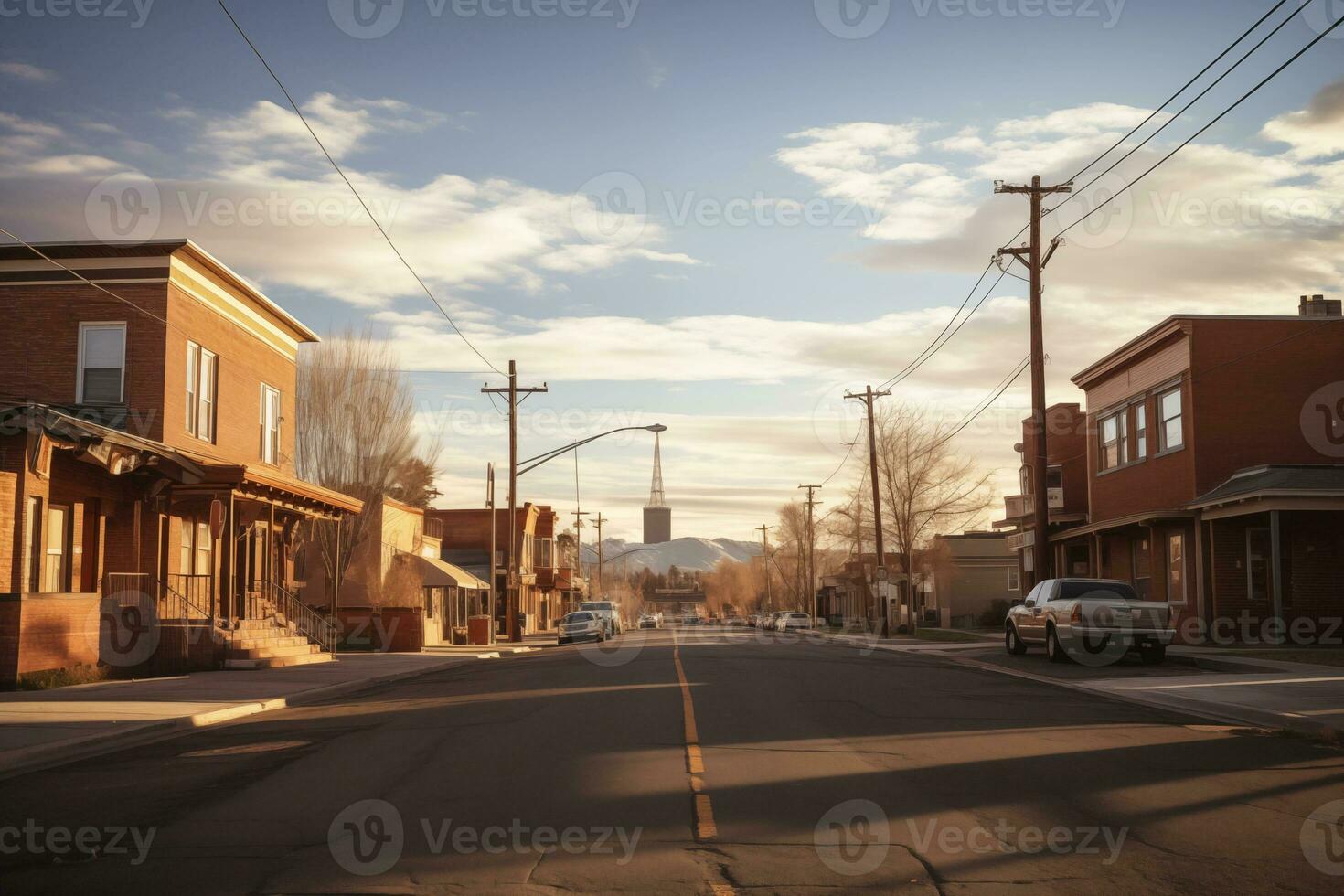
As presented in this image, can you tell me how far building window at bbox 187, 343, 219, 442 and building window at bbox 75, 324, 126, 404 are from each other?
151 cm

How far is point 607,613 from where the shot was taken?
5475 cm

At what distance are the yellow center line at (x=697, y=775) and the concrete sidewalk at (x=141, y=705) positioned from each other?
5.96 metres

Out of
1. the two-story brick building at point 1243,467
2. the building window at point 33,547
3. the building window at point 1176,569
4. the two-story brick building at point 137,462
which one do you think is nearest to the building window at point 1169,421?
the two-story brick building at point 1243,467

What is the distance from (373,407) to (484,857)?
117ft

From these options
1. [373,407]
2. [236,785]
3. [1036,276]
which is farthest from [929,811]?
[373,407]

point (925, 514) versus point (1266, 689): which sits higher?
point (925, 514)

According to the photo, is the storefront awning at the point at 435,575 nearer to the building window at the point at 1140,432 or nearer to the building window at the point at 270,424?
the building window at the point at 270,424

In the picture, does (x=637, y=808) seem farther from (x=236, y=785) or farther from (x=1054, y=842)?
(x=236, y=785)

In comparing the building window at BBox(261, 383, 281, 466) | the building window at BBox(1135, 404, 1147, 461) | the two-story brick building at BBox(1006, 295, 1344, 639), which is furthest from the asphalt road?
the building window at BBox(1135, 404, 1147, 461)

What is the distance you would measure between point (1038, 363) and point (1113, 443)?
11807 mm

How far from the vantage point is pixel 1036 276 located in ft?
95.5

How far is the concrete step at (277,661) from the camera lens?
2464 cm

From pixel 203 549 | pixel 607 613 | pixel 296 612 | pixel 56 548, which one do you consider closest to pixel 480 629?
pixel 296 612

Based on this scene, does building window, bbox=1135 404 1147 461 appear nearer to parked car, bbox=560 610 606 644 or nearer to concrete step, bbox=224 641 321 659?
parked car, bbox=560 610 606 644
